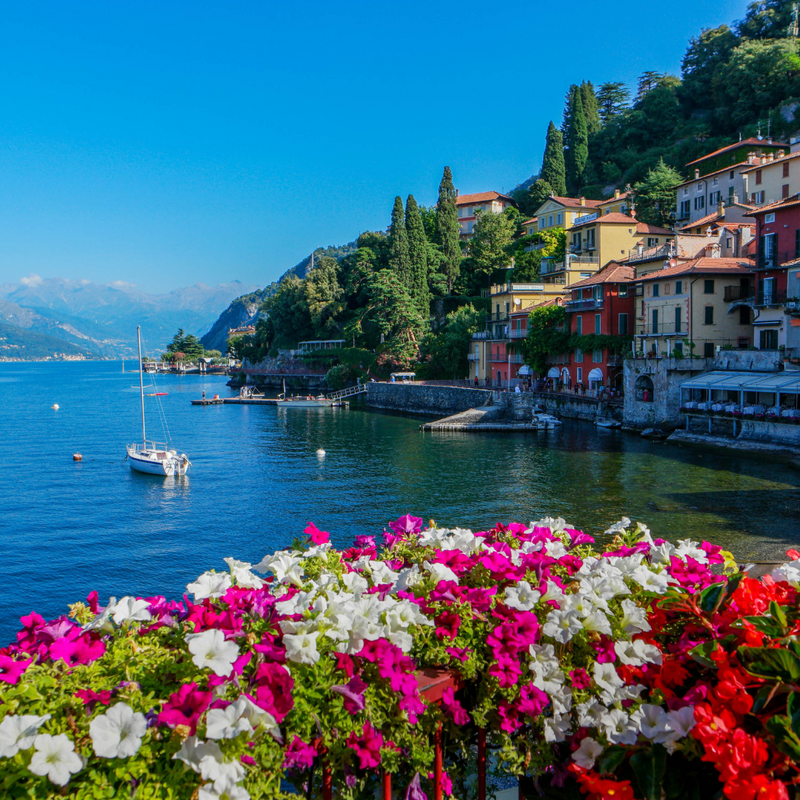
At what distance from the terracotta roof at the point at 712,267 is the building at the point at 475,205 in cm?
5759

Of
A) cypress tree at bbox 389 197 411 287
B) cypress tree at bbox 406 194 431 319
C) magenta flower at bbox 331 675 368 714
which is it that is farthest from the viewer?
cypress tree at bbox 406 194 431 319

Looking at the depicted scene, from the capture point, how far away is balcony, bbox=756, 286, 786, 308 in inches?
1537

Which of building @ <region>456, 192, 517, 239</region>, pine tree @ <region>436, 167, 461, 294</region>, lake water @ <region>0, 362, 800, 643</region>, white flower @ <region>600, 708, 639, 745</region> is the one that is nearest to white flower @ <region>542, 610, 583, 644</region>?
white flower @ <region>600, 708, 639, 745</region>

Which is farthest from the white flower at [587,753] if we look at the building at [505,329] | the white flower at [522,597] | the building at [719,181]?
the building at [719,181]

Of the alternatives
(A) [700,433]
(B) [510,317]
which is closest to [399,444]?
(A) [700,433]

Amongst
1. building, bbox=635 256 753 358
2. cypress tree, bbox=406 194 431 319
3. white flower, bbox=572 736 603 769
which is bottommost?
white flower, bbox=572 736 603 769

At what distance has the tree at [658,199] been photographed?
71.8 m

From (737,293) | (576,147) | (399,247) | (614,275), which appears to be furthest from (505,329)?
(576,147)

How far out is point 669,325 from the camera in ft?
149

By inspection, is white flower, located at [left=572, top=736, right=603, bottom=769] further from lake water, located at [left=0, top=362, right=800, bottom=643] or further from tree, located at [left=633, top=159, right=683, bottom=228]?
tree, located at [left=633, top=159, right=683, bottom=228]

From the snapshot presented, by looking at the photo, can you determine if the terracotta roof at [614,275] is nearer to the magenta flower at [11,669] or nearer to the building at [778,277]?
Answer: the building at [778,277]

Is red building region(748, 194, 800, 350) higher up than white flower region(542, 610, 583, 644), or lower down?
higher up

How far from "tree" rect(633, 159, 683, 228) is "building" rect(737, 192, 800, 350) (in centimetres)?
3315

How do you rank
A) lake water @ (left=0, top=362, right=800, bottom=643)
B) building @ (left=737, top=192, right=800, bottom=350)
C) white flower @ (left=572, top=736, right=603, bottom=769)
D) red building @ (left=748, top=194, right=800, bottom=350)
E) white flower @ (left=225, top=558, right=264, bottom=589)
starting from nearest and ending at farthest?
white flower @ (left=572, top=736, right=603, bottom=769) → white flower @ (left=225, top=558, right=264, bottom=589) → lake water @ (left=0, top=362, right=800, bottom=643) → building @ (left=737, top=192, right=800, bottom=350) → red building @ (left=748, top=194, right=800, bottom=350)
